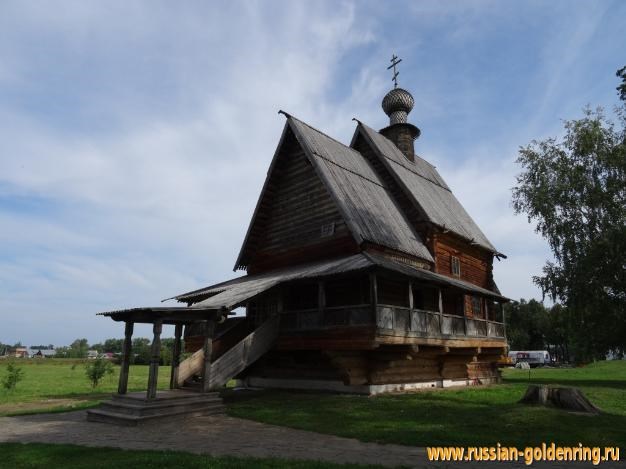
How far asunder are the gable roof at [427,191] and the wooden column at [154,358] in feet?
43.9

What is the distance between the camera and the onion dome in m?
30.5

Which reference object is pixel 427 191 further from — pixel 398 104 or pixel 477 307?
pixel 398 104

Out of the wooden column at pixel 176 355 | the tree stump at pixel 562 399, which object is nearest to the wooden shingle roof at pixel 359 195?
the wooden column at pixel 176 355

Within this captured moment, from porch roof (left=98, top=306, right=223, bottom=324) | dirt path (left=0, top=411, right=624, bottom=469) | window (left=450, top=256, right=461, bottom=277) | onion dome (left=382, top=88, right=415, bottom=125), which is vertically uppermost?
onion dome (left=382, top=88, right=415, bottom=125)

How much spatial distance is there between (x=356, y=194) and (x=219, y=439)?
12809 millimetres

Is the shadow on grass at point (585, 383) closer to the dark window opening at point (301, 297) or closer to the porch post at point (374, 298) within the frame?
the dark window opening at point (301, 297)

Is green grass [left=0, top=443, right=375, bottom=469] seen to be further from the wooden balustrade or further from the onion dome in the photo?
the onion dome

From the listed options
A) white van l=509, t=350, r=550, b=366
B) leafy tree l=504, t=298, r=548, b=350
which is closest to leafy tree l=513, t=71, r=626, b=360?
white van l=509, t=350, r=550, b=366

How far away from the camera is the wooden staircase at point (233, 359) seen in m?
14.2

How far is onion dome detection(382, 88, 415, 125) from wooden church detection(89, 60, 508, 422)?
467cm

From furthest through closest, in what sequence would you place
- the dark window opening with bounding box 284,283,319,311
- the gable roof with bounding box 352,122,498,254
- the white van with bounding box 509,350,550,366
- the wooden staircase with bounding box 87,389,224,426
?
the white van with bounding box 509,350,550,366, the gable roof with bounding box 352,122,498,254, the dark window opening with bounding box 284,283,319,311, the wooden staircase with bounding box 87,389,224,426

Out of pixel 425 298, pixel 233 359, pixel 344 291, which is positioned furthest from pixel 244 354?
pixel 425 298

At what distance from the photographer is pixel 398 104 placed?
30625 millimetres

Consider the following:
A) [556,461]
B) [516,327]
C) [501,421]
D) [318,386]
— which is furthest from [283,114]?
[516,327]
